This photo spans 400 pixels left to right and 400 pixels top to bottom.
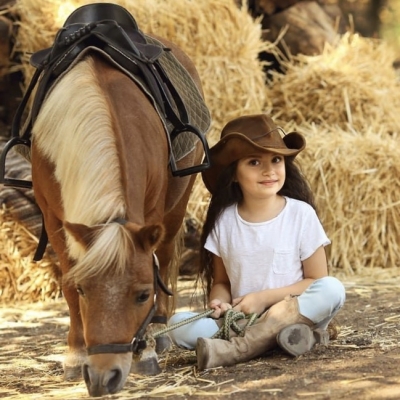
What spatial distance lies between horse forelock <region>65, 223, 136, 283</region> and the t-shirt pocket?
1.04 meters

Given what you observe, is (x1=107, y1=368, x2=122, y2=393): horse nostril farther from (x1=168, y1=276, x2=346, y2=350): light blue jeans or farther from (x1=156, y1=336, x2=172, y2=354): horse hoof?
(x1=156, y1=336, x2=172, y2=354): horse hoof

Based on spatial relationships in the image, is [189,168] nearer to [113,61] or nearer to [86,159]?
[113,61]

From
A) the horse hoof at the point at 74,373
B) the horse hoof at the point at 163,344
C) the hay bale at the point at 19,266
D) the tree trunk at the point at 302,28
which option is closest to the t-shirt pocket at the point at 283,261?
the horse hoof at the point at 163,344

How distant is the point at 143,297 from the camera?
8.34 feet

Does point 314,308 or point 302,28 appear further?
point 302,28

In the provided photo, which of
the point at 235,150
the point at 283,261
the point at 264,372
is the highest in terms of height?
the point at 235,150

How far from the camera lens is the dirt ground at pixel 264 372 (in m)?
2.58

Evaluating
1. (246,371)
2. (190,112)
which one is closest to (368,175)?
(190,112)

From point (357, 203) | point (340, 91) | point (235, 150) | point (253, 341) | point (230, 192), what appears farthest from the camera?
point (340, 91)

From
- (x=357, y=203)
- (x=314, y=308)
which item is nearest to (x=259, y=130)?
(x=314, y=308)

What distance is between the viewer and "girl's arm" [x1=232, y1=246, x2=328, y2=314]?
10.7 feet

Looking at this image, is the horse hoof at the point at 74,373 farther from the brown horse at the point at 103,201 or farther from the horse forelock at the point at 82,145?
the horse forelock at the point at 82,145

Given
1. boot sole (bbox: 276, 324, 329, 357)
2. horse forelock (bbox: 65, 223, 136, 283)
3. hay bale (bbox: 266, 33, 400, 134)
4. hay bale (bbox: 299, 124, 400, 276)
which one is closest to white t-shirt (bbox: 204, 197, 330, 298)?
boot sole (bbox: 276, 324, 329, 357)

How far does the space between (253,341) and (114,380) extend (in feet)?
2.60
